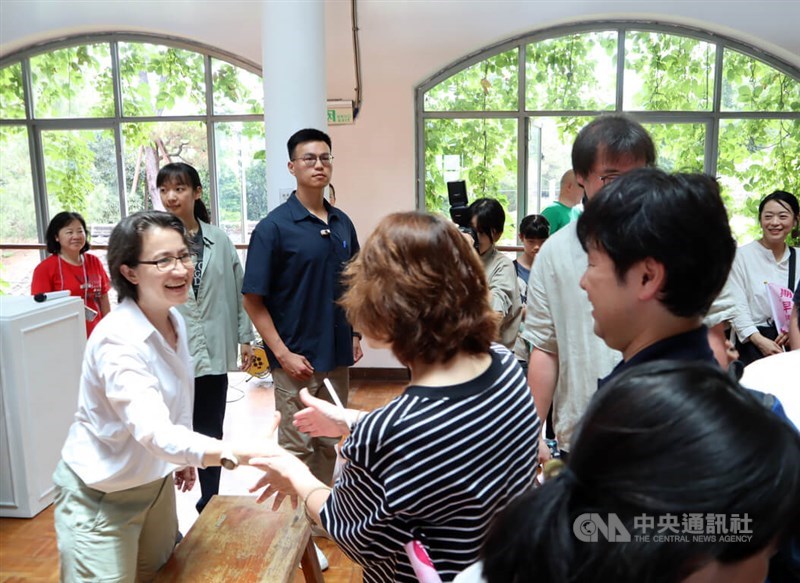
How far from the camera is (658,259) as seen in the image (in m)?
0.87

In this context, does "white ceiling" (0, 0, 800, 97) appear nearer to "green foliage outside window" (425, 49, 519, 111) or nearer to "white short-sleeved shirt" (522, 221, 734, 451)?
"green foliage outside window" (425, 49, 519, 111)

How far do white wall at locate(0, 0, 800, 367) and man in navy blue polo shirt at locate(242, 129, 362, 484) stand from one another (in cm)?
256

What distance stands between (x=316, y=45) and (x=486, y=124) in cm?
208

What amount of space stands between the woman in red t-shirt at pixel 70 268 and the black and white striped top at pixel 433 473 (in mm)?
3229

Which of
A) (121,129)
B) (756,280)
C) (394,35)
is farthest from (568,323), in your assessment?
(121,129)

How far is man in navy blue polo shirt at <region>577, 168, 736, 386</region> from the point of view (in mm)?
867

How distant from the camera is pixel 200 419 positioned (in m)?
2.63

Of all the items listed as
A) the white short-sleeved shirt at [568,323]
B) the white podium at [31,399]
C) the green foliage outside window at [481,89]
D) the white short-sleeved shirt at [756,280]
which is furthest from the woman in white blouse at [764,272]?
the white podium at [31,399]

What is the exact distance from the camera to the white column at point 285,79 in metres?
3.53

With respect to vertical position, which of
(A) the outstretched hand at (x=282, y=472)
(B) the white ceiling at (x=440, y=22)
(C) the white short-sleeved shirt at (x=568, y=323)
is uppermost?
(B) the white ceiling at (x=440, y=22)

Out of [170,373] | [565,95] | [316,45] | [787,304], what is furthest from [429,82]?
[170,373]

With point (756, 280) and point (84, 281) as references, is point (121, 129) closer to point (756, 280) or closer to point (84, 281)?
point (84, 281)

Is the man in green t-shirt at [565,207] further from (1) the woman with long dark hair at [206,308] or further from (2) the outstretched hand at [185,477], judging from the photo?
(2) the outstretched hand at [185,477]

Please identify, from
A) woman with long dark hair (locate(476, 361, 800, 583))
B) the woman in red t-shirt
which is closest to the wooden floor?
the woman in red t-shirt
